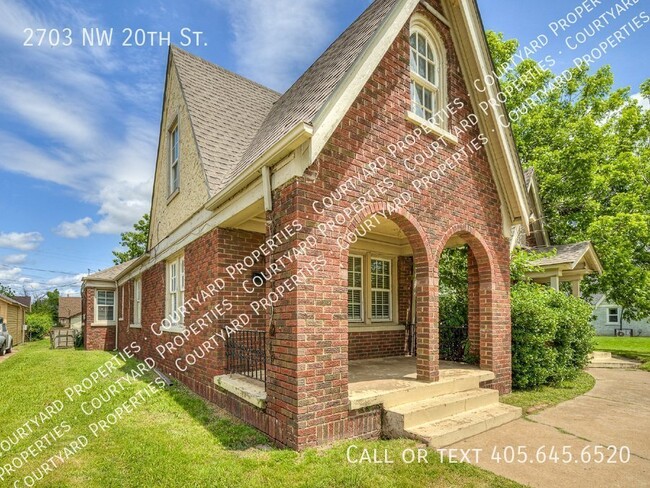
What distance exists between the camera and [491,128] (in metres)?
7.54

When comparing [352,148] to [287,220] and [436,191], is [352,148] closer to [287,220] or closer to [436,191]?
[287,220]

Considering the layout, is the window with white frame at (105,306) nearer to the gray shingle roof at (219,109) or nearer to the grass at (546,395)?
the gray shingle roof at (219,109)

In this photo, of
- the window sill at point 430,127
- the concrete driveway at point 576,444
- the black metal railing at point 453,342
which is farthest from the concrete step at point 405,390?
the window sill at point 430,127

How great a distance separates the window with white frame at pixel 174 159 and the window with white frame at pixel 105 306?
460 inches

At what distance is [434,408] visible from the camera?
5.42 m

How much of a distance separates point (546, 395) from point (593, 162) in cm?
1258

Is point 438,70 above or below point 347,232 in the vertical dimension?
above

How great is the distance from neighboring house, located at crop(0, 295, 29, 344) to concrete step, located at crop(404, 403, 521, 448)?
3027 centimetres

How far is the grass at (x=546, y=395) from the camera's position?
22.2ft

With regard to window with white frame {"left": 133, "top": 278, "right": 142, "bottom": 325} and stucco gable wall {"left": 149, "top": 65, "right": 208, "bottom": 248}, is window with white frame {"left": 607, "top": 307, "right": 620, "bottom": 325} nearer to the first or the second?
window with white frame {"left": 133, "top": 278, "right": 142, "bottom": 325}

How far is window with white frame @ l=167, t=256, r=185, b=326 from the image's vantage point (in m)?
8.97

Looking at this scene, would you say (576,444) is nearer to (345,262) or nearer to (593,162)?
(345,262)

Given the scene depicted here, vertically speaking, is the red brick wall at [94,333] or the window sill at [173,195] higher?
the window sill at [173,195]

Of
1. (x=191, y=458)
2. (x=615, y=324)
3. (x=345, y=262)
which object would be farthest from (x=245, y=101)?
(x=615, y=324)
